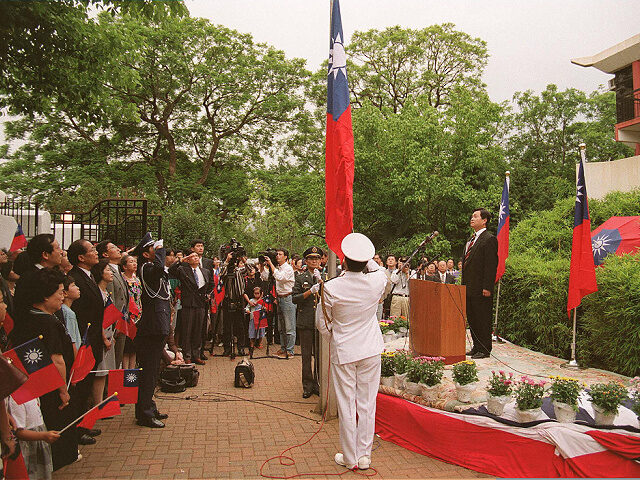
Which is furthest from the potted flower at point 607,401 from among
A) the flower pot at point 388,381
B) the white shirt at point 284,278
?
the white shirt at point 284,278

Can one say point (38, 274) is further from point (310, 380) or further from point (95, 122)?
point (95, 122)

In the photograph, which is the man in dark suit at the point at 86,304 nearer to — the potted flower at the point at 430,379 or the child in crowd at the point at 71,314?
the child in crowd at the point at 71,314

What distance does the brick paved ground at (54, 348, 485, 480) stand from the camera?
484cm

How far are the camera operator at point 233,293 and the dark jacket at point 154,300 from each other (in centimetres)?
384

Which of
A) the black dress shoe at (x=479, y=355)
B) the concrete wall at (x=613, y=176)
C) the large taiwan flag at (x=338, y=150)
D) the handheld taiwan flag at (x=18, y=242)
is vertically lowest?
the black dress shoe at (x=479, y=355)

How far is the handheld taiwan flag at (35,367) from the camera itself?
3.56 m

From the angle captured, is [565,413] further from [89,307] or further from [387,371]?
[89,307]

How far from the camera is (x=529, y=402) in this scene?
4859 mm

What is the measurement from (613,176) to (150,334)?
53.2 feet

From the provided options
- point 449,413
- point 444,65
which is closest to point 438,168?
point 444,65

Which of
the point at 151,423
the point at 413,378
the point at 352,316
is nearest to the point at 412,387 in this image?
the point at 413,378

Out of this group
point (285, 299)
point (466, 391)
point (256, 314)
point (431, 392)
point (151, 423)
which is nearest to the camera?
point (466, 391)

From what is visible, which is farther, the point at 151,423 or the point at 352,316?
the point at 151,423

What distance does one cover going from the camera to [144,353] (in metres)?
6.15
